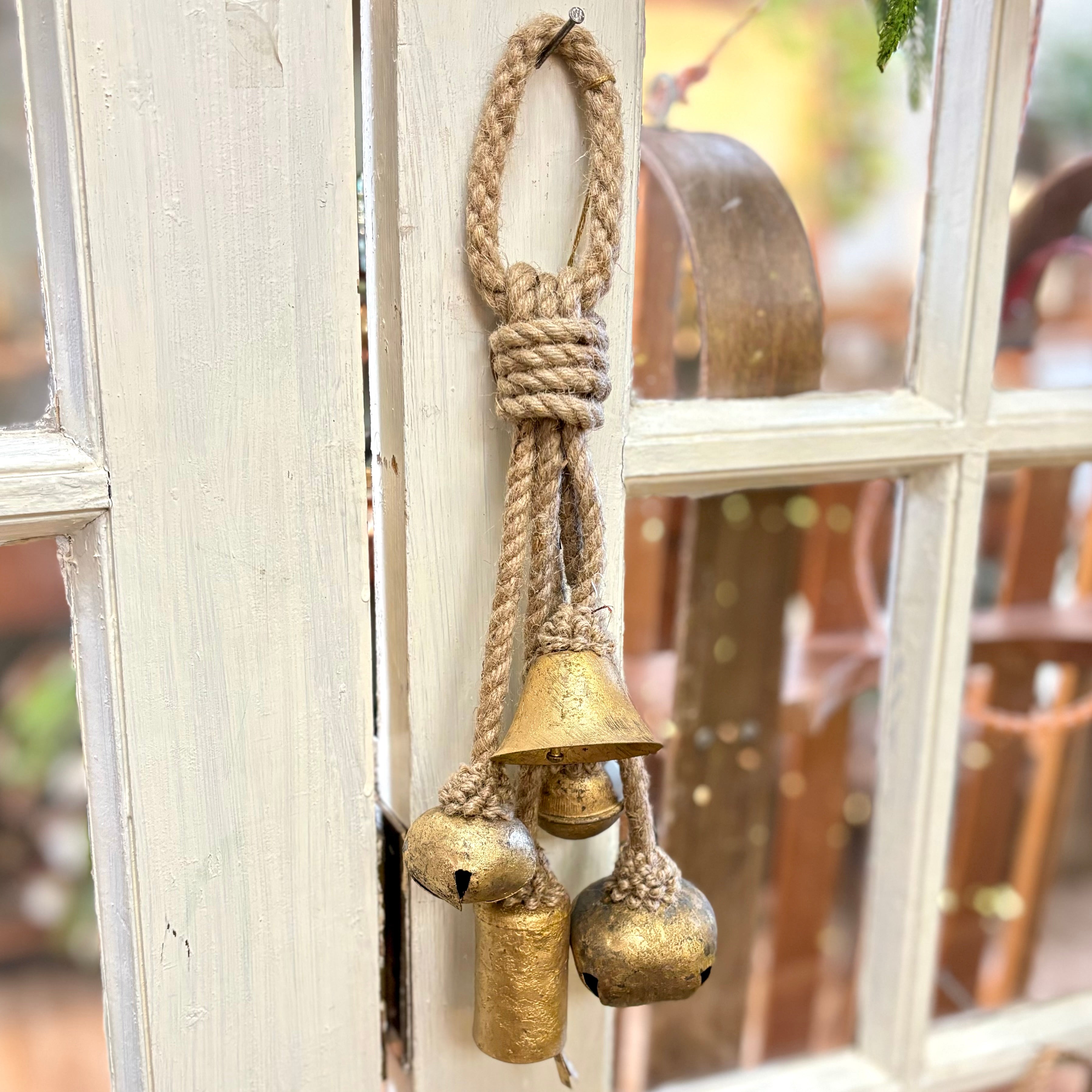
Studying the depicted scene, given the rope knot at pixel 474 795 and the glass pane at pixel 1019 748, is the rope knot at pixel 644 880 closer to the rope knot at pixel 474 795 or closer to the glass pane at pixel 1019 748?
the rope knot at pixel 474 795

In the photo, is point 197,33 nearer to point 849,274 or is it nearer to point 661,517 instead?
point 661,517

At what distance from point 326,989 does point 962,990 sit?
0.98m

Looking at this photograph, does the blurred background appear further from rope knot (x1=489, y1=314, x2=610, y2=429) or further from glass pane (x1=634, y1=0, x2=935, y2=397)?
rope knot (x1=489, y1=314, x2=610, y2=429)

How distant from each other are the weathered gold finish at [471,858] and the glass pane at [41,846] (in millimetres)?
994

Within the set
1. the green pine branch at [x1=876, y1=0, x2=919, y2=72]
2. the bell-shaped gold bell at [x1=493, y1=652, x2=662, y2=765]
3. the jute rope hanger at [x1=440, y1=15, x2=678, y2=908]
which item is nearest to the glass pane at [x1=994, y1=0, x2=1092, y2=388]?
the green pine branch at [x1=876, y1=0, x2=919, y2=72]

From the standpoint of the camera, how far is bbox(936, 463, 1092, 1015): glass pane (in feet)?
3.42

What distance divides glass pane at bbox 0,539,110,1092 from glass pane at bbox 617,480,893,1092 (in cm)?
80

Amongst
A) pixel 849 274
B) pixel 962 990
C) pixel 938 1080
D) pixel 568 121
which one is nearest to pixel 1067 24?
pixel 849 274

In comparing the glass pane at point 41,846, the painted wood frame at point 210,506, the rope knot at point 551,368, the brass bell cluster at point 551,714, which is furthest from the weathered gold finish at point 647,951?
the glass pane at point 41,846

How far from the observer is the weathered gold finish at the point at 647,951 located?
0.44m

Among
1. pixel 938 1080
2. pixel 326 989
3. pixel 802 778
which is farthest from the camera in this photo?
Answer: pixel 802 778

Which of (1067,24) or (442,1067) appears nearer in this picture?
(442,1067)

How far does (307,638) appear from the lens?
444mm

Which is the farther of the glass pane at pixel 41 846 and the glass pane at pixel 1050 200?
the glass pane at pixel 41 846
